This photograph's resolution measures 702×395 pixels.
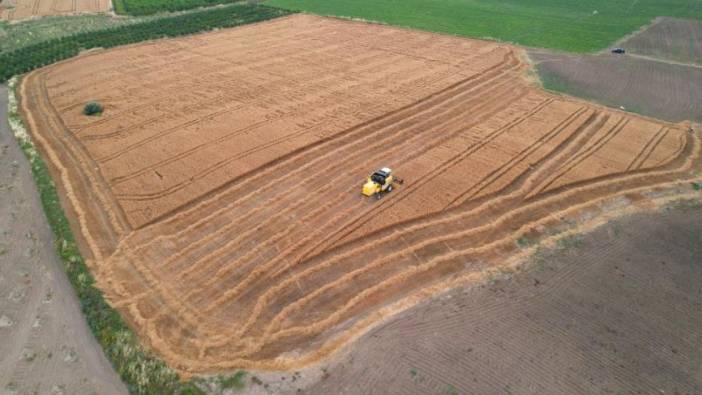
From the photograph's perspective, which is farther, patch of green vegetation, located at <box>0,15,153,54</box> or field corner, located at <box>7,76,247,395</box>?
patch of green vegetation, located at <box>0,15,153,54</box>

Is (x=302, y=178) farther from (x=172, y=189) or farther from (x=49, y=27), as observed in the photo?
(x=49, y=27)

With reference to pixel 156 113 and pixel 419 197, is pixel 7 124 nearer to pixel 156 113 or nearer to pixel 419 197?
pixel 156 113

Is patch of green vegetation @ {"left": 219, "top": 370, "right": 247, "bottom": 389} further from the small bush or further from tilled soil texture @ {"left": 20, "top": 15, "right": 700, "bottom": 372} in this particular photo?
the small bush

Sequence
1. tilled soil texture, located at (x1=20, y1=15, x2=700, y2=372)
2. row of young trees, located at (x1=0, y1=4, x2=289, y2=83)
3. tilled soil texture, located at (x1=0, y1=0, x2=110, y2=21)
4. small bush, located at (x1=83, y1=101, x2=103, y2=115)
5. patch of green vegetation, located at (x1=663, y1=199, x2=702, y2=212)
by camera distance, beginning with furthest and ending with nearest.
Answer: tilled soil texture, located at (x1=0, y1=0, x2=110, y2=21) → row of young trees, located at (x1=0, y1=4, x2=289, y2=83) → small bush, located at (x1=83, y1=101, x2=103, y2=115) → patch of green vegetation, located at (x1=663, y1=199, x2=702, y2=212) → tilled soil texture, located at (x1=20, y1=15, x2=700, y2=372)

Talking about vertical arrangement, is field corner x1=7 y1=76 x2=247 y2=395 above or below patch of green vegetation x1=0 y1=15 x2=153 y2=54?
above

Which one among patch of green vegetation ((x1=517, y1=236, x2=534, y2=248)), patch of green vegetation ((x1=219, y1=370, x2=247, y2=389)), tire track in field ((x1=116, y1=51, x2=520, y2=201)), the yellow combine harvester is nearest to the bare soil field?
patch of green vegetation ((x1=517, y1=236, x2=534, y2=248))

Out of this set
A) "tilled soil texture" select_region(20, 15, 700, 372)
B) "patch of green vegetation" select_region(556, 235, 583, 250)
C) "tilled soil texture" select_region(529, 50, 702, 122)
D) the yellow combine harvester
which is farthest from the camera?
"tilled soil texture" select_region(529, 50, 702, 122)

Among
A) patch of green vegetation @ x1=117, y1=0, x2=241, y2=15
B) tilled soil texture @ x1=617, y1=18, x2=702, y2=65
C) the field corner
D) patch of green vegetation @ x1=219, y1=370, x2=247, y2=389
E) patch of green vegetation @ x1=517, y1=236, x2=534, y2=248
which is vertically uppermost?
tilled soil texture @ x1=617, y1=18, x2=702, y2=65
